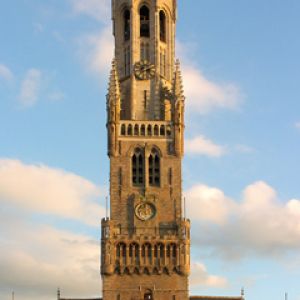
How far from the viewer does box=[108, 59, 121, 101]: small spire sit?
128 meters

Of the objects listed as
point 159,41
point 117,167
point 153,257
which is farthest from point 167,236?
point 159,41

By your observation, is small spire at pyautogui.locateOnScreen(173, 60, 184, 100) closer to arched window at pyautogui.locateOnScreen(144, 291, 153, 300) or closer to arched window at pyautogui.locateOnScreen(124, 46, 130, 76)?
arched window at pyautogui.locateOnScreen(124, 46, 130, 76)

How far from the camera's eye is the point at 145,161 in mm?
124875

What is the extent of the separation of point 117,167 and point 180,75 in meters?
17.9

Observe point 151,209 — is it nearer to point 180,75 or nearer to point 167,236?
point 167,236

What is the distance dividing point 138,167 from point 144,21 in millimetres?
24831

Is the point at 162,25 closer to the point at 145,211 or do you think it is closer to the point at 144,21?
the point at 144,21

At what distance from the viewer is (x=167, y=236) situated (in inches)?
4751

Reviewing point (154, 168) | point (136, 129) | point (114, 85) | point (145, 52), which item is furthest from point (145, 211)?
point (145, 52)

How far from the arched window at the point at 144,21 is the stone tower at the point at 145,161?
0.16 m

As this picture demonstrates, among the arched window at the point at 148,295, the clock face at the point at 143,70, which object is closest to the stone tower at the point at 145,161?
the clock face at the point at 143,70

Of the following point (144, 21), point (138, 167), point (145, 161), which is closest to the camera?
point (145, 161)

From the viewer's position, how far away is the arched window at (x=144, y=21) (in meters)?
135

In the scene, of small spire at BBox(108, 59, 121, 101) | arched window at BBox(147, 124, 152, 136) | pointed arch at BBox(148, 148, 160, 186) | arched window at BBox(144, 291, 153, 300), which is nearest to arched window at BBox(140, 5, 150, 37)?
small spire at BBox(108, 59, 121, 101)
